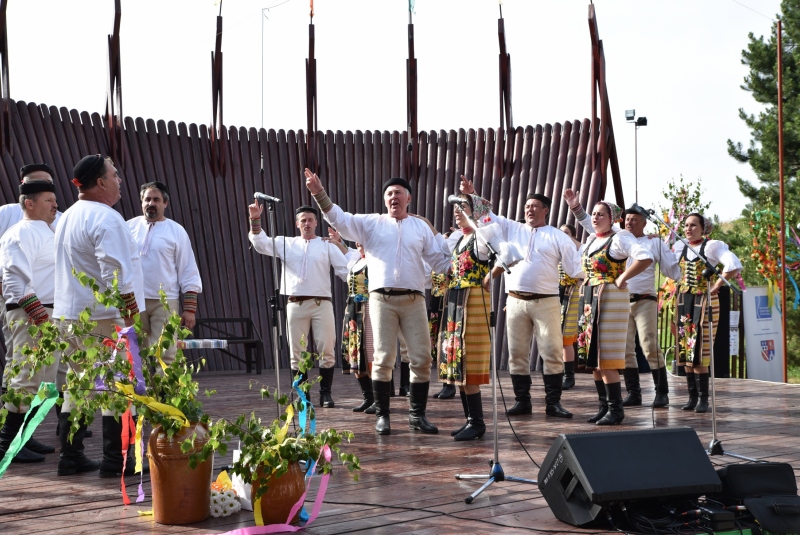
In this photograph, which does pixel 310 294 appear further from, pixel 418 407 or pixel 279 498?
pixel 279 498

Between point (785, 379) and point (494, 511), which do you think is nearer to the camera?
point (494, 511)

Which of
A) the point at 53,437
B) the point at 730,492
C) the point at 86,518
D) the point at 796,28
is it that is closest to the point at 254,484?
the point at 86,518

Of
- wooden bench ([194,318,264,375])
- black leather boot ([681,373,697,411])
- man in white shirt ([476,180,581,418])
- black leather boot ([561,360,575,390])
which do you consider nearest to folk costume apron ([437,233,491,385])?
man in white shirt ([476,180,581,418])

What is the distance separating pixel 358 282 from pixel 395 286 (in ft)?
6.02

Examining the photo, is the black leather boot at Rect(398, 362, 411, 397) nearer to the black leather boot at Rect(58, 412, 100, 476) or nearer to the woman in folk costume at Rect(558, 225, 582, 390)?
the woman in folk costume at Rect(558, 225, 582, 390)

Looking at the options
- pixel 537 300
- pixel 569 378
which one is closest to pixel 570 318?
pixel 569 378

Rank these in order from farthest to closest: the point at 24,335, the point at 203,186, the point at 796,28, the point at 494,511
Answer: the point at 796,28, the point at 203,186, the point at 24,335, the point at 494,511

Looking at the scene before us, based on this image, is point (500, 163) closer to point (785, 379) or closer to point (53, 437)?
point (785, 379)

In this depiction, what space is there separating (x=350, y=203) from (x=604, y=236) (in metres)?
4.99

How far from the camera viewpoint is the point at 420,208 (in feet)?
36.3

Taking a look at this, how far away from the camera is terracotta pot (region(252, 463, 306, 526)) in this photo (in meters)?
3.39

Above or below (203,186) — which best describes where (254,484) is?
below

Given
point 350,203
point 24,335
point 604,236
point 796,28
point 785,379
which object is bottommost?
point 785,379

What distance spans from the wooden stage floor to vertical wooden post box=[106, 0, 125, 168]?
12.2ft
